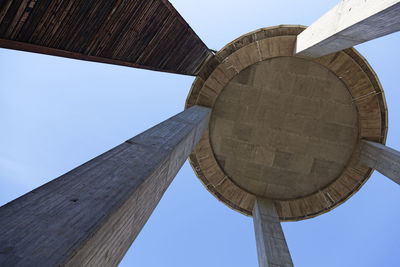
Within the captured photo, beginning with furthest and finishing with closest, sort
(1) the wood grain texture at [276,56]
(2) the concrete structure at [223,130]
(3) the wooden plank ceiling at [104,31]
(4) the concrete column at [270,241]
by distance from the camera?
(1) the wood grain texture at [276,56]
(4) the concrete column at [270,241]
(3) the wooden plank ceiling at [104,31]
(2) the concrete structure at [223,130]

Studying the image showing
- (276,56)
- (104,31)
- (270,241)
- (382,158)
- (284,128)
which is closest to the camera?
(104,31)

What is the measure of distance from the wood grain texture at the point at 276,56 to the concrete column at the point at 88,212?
26.9 ft

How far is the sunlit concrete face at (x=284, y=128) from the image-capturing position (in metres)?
13.7

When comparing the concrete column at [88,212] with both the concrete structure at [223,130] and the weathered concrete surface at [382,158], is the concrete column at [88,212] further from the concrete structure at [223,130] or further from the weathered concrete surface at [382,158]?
the weathered concrete surface at [382,158]

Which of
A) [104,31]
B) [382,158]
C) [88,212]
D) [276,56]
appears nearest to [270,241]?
[382,158]

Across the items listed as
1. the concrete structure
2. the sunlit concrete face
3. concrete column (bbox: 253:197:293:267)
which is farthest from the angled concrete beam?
concrete column (bbox: 253:197:293:267)

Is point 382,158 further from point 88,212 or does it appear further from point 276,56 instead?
point 88,212

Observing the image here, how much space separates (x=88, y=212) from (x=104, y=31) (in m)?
5.84

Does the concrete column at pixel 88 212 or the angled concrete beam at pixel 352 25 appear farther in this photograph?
the angled concrete beam at pixel 352 25

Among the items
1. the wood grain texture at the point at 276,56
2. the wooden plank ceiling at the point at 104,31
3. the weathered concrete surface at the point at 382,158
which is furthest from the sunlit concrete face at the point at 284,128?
the wooden plank ceiling at the point at 104,31

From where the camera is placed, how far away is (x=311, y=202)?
15.1 metres

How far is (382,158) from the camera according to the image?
1195cm

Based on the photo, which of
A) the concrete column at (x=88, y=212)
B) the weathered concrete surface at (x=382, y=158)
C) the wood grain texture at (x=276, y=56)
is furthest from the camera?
the wood grain texture at (x=276, y=56)

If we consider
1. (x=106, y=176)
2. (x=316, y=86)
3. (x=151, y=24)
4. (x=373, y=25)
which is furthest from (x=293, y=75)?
(x=106, y=176)
